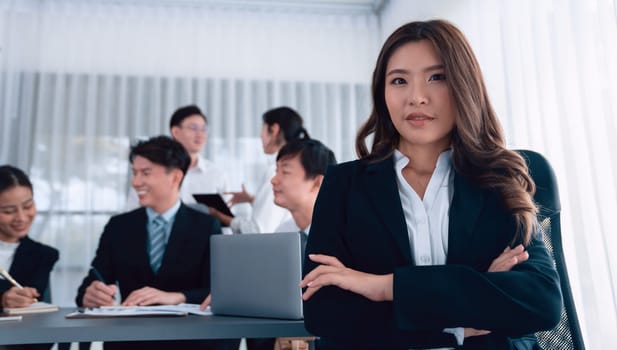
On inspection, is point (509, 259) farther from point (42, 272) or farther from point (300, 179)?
point (42, 272)

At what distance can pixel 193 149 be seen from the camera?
12.5 ft

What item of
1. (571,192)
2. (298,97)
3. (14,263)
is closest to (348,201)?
(571,192)

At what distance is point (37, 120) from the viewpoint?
186 inches

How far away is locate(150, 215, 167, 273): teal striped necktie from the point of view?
7.23ft

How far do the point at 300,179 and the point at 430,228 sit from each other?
120 cm

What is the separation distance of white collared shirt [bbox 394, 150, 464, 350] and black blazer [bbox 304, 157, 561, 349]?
33 mm

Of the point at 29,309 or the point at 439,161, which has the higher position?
the point at 439,161

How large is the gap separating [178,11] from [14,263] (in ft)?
10.5

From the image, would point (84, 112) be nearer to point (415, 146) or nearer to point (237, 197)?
point (237, 197)

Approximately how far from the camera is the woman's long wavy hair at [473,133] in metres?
1.15

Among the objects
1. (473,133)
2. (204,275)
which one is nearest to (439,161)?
(473,133)

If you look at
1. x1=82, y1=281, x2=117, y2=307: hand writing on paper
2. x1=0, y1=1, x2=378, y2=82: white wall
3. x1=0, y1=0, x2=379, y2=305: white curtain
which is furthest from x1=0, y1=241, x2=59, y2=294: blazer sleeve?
x1=0, y1=1, x2=378, y2=82: white wall

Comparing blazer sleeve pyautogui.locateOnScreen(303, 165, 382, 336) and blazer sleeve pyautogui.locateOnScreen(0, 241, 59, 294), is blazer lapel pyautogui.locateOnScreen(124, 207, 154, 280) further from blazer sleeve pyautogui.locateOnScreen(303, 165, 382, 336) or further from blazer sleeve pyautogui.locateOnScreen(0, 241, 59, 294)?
blazer sleeve pyautogui.locateOnScreen(303, 165, 382, 336)

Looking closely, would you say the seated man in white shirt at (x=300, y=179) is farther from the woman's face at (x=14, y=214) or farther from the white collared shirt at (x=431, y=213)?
the woman's face at (x=14, y=214)
